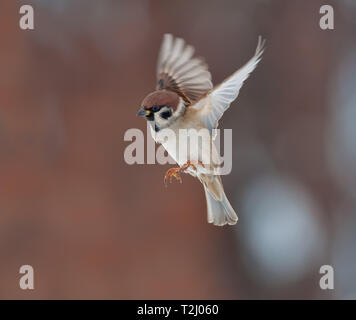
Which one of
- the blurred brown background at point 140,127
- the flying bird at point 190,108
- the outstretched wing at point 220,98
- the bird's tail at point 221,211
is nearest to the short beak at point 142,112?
the flying bird at point 190,108

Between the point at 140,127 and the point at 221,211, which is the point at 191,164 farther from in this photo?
the point at 140,127

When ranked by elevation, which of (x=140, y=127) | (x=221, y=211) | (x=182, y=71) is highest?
(x=140, y=127)

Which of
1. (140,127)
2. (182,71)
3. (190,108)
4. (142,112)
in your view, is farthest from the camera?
(140,127)

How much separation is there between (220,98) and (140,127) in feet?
7.55

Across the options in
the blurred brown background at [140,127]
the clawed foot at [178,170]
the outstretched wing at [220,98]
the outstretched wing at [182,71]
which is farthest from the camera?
the blurred brown background at [140,127]

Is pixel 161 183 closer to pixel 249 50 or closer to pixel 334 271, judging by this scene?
pixel 249 50

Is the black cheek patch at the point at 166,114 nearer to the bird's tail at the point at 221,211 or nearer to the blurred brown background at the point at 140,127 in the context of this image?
the bird's tail at the point at 221,211

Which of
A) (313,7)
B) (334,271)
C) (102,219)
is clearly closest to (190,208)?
(102,219)

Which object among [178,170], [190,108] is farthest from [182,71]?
[178,170]

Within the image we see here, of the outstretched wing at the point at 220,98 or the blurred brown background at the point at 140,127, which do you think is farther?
the blurred brown background at the point at 140,127

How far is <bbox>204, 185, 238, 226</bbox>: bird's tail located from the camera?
Result: 4.16 ft

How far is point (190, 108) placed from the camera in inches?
44.3

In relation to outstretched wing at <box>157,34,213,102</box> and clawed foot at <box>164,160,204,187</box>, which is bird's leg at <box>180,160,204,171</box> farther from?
outstretched wing at <box>157,34,213,102</box>

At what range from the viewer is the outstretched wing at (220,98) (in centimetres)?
93
